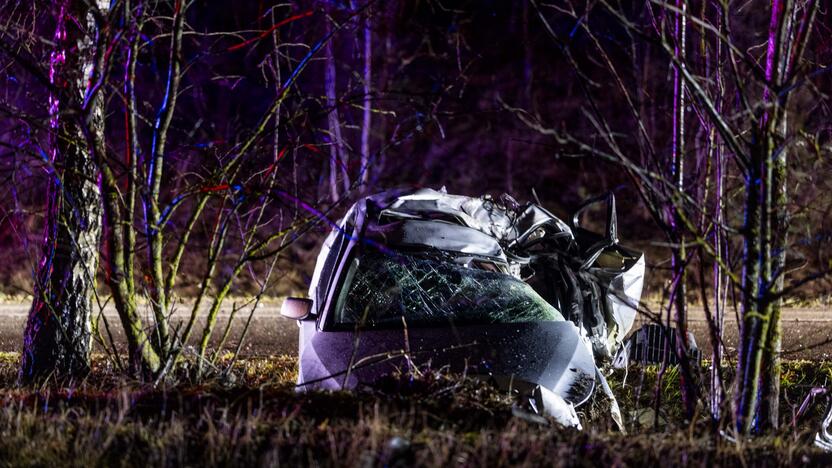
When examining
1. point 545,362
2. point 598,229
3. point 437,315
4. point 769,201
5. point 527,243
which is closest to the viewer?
point 769,201

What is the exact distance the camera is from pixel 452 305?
17.2ft

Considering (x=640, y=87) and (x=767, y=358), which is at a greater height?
(x=640, y=87)

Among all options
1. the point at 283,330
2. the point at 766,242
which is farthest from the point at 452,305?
the point at 283,330

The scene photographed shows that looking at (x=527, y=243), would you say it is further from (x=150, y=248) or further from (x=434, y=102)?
(x=150, y=248)

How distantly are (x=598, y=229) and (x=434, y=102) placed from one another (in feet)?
50.1

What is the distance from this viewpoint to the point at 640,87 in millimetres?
3973

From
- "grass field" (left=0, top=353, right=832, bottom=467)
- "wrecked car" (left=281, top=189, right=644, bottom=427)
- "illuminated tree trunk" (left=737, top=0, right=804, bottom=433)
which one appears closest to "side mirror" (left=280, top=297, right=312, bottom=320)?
"wrecked car" (left=281, top=189, right=644, bottom=427)

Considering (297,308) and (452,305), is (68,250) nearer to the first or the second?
(297,308)

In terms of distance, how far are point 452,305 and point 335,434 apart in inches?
72.0

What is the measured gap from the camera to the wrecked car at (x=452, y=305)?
15.3 ft

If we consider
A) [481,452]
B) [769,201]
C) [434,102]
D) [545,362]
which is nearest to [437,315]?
[545,362]

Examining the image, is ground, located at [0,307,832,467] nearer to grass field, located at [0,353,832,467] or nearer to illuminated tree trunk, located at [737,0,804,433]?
grass field, located at [0,353,832,467]

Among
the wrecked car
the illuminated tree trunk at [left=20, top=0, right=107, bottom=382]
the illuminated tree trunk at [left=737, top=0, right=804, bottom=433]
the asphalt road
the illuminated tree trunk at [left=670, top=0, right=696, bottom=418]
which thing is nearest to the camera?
the illuminated tree trunk at [left=737, top=0, right=804, bottom=433]

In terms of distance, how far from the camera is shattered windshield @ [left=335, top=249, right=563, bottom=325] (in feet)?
17.0
